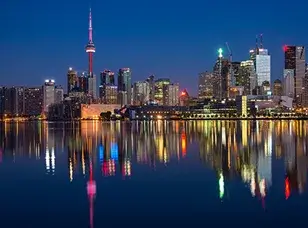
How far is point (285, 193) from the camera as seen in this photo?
1616 cm

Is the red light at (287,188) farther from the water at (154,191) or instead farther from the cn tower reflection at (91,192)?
the cn tower reflection at (91,192)

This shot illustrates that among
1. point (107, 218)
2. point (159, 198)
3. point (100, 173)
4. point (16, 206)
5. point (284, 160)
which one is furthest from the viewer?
point (284, 160)

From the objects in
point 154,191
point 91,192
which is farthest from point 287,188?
point 91,192

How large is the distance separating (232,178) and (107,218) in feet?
25.0

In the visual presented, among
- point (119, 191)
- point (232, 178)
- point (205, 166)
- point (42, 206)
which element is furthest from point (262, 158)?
point (42, 206)

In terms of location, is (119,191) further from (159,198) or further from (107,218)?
(107,218)

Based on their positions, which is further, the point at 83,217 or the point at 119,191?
the point at 119,191

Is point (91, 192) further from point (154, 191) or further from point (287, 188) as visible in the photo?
point (287, 188)

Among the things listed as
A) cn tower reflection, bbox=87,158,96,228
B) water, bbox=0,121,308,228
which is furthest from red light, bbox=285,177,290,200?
cn tower reflection, bbox=87,158,96,228

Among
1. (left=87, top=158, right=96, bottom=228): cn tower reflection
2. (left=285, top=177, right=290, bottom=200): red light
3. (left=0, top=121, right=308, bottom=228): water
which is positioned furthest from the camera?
(left=285, top=177, right=290, bottom=200): red light

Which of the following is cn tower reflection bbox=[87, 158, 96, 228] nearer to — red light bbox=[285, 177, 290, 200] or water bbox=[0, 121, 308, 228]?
water bbox=[0, 121, 308, 228]

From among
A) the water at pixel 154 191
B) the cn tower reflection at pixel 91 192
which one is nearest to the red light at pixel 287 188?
the water at pixel 154 191

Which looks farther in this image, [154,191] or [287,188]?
[154,191]

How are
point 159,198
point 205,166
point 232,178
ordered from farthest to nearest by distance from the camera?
point 205,166 → point 232,178 → point 159,198
